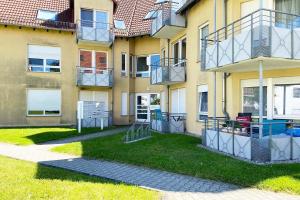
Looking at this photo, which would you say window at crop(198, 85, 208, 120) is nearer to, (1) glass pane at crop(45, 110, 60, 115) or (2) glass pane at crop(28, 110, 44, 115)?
(1) glass pane at crop(45, 110, 60, 115)

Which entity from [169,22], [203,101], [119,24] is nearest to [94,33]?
[119,24]

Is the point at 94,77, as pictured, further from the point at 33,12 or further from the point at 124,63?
the point at 33,12

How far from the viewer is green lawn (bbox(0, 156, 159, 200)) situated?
6793 millimetres

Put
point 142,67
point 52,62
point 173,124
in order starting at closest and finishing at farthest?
point 173,124, point 52,62, point 142,67

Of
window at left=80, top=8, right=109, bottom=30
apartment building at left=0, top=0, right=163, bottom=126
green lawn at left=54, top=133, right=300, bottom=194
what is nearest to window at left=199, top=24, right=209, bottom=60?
green lawn at left=54, top=133, right=300, bottom=194

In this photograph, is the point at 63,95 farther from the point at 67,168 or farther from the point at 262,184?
the point at 262,184

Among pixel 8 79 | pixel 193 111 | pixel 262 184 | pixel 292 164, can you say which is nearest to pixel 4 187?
pixel 262 184

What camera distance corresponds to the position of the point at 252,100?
45.8ft

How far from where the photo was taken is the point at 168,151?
487 inches

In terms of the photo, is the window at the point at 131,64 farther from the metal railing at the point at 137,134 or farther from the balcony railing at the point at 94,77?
the metal railing at the point at 137,134

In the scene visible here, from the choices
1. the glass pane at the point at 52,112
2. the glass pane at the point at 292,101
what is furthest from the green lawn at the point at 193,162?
the glass pane at the point at 52,112

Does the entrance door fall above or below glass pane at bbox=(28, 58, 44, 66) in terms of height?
below

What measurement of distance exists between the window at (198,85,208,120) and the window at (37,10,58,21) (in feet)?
48.2

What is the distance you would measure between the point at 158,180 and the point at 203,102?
959 cm
